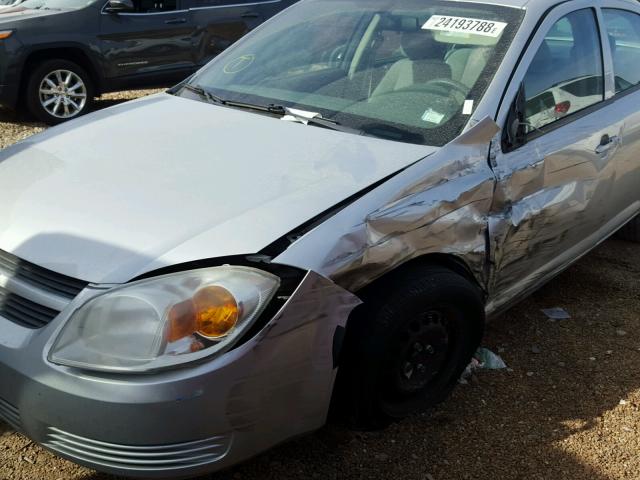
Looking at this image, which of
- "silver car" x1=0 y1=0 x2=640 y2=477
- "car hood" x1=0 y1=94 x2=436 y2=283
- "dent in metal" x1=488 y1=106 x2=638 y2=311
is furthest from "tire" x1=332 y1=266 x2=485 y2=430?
"car hood" x1=0 y1=94 x2=436 y2=283

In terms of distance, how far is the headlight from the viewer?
207 cm

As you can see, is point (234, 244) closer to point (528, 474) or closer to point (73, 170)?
point (73, 170)

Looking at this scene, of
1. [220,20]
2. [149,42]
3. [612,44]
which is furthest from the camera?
[220,20]

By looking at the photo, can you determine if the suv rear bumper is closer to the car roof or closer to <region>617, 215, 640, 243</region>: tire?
the car roof

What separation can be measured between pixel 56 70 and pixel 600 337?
20.3 feet

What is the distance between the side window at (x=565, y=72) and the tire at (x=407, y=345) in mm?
896

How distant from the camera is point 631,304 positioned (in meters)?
4.14

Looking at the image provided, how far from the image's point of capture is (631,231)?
505 cm

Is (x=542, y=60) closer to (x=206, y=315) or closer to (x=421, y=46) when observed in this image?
(x=421, y=46)

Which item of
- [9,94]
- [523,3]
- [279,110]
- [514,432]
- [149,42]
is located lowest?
[514,432]

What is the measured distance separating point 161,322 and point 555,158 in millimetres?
1926

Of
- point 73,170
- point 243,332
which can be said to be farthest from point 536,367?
point 73,170

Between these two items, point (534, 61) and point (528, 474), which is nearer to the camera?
point (528, 474)

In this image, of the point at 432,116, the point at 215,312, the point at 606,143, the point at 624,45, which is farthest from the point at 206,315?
the point at 624,45
